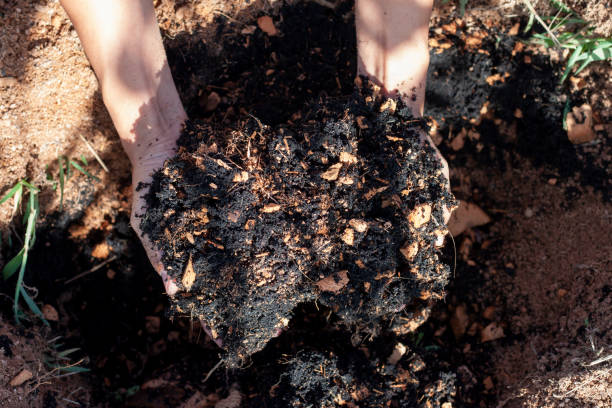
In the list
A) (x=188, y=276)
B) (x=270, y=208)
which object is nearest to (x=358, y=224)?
(x=270, y=208)

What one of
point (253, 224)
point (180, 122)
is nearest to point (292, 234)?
point (253, 224)

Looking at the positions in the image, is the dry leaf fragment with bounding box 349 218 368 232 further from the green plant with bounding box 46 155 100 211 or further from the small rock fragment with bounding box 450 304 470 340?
the green plant with bounding box 46 155 100 211

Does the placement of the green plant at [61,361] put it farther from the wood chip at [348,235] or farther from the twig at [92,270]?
the wood chip at [348,235]

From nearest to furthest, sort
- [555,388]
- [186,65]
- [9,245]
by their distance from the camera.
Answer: [555,388] < [9,245] < [186,65]

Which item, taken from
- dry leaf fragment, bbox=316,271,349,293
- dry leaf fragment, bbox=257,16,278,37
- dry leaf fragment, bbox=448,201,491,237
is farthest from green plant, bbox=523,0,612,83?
dry leaf fragment, bbox=316,271,349,293

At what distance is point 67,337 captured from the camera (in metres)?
1.57

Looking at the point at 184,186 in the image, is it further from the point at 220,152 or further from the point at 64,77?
the point at 64,77

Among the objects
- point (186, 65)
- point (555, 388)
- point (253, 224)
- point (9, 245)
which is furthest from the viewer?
point (186, 65)

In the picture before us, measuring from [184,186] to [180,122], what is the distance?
0.35 metres

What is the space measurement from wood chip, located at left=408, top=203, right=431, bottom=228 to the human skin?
263 mm

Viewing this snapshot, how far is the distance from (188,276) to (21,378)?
0.62 metres

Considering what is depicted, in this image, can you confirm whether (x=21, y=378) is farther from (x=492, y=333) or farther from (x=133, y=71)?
(x=492, y=333)

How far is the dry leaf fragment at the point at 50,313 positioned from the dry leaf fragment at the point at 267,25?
1254mm

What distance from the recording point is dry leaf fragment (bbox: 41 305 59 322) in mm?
1534
